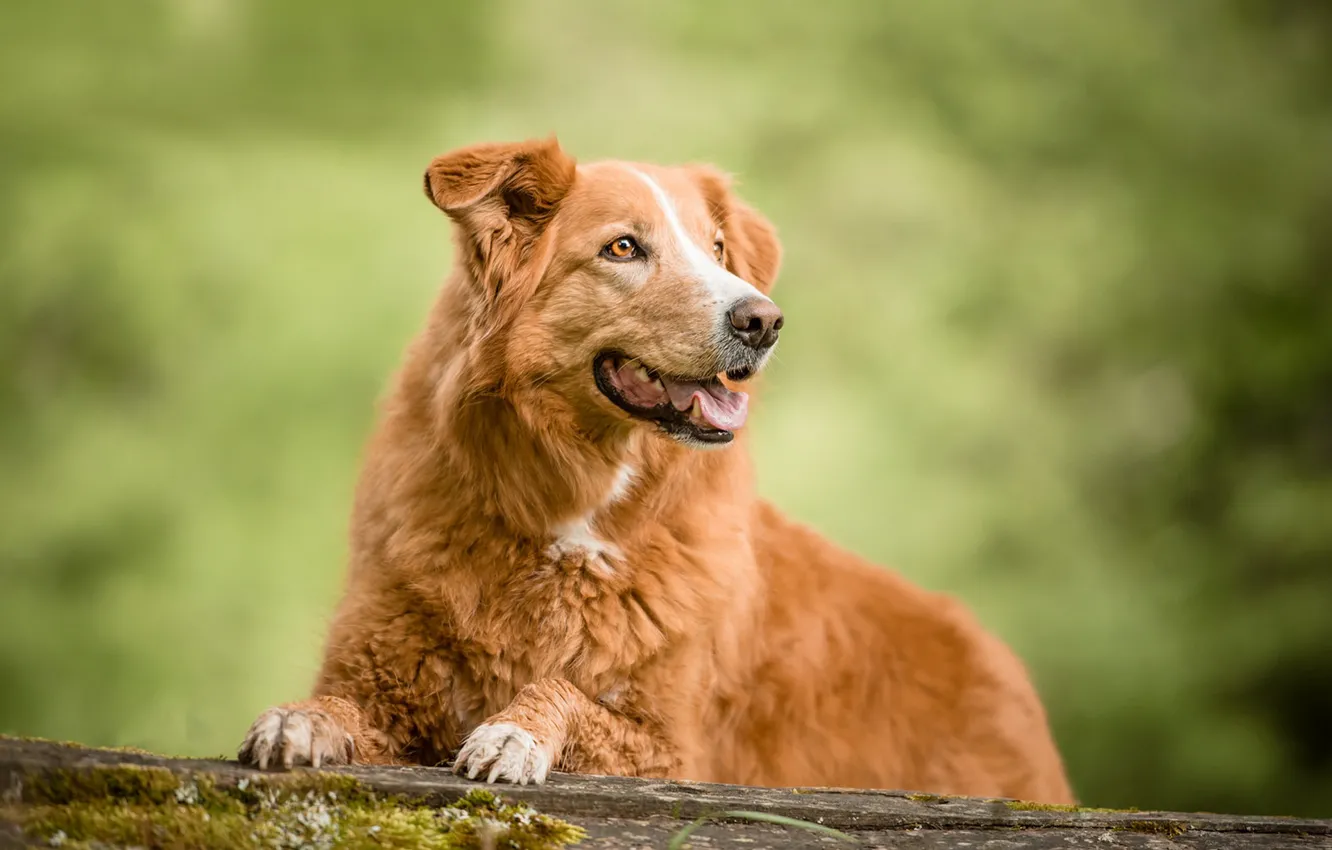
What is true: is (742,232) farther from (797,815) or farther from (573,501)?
(797,815)

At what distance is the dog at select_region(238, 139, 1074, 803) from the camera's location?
119 inches

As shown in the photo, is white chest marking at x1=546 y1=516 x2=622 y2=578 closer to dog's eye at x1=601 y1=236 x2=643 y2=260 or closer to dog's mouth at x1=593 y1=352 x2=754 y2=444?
dog's mouth at x1=593 y1=352 x2=754 y2=444

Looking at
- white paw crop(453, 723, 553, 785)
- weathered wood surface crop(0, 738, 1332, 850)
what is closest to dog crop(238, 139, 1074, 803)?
white paw crop(453, 723, 553, 785)

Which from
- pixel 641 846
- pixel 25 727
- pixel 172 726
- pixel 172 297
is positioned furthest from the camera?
pixel 172 297

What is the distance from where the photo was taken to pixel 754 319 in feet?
10.0

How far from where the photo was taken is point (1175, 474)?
7355 mm

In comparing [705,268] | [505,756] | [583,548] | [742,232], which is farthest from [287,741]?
[742,232]

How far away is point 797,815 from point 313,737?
0.94 metres

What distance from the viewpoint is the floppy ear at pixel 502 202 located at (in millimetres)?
3115

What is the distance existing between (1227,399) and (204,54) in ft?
21.4

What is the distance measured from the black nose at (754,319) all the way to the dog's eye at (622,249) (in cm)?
33

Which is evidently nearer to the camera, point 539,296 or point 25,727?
point 539,296

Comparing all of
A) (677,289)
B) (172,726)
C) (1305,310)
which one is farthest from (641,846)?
(1305,310)

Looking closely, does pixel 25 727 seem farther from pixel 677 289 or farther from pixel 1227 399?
pixel 1227 399
